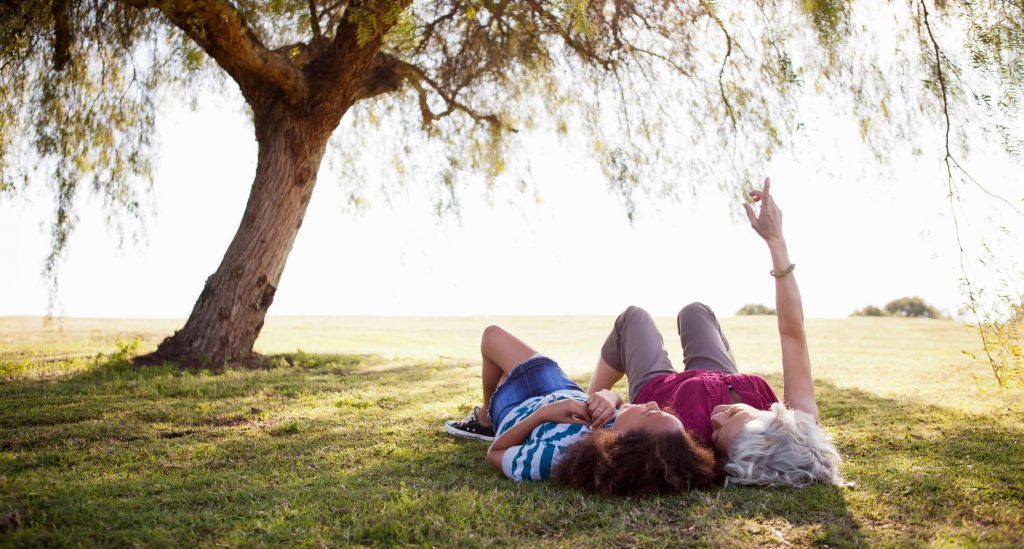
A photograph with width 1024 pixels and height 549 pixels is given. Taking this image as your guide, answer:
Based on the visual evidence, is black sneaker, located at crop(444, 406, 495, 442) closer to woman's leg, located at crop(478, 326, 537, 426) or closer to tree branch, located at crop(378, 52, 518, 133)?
woman's leg, located at crop(478, 326, 537, 426)

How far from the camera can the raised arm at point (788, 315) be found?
3.27 metres

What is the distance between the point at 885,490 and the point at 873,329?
16.4 m

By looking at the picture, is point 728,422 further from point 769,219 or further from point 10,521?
point 10,521

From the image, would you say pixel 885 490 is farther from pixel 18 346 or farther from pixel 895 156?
pixel 18 346

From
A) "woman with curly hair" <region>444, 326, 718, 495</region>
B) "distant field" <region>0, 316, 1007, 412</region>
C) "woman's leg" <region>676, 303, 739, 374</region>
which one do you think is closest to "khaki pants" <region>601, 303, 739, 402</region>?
"woman's leg" <region>676, 303, 739, 374</region>

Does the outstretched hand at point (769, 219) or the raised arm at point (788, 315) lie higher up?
the outstretched hand at point (769, 219)

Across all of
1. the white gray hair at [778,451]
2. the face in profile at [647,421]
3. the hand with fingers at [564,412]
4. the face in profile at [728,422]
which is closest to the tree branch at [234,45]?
the hand with fingers at [564,412]

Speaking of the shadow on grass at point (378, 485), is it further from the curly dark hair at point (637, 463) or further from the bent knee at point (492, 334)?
the bent knee at point (492, 334)

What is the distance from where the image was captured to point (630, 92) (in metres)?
8.46

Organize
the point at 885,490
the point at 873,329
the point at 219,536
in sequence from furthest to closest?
1. the point at 873,329
2. the point at 885,490
3. the point at 219,536

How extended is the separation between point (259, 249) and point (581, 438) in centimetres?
564

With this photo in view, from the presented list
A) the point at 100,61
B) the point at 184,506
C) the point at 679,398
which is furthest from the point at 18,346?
the point at 679,398

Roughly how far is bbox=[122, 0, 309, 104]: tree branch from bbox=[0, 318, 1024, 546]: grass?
318cm

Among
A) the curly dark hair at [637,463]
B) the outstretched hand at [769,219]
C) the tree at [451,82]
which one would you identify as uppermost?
the tree at [451,82]
